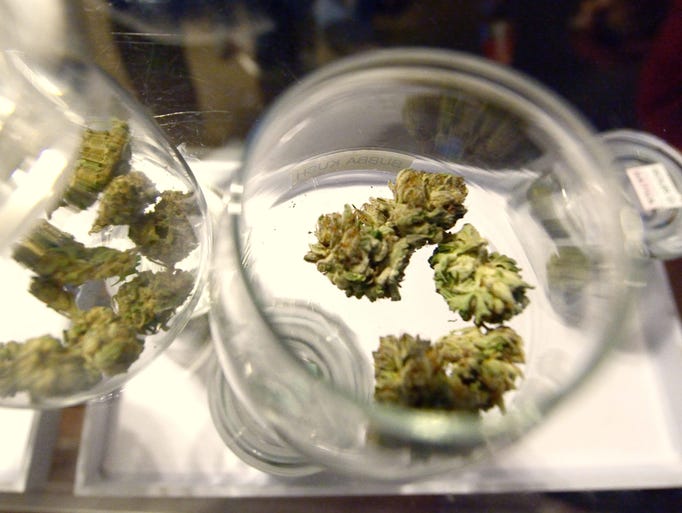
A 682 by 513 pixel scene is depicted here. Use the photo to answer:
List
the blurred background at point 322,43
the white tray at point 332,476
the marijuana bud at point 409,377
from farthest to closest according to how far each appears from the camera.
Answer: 1. the blurred background at point 322,43
2. the white tray at point 332,476
3. the marijuana bud at point 409,377

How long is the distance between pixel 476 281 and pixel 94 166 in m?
0.39

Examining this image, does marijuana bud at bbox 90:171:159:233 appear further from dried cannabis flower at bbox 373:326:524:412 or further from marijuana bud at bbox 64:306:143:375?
dried cannabis flower at bbox 373:326:524:412

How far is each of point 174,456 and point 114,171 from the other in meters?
0.31

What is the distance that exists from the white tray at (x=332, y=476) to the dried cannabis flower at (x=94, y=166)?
189mm

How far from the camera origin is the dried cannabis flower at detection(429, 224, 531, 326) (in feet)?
1.50

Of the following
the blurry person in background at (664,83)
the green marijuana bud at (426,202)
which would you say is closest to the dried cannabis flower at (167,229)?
the green marijuana bud at (426,202)

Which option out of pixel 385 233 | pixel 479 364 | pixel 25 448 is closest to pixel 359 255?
pixel 385 233

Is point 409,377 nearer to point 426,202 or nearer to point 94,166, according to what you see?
point 426,202

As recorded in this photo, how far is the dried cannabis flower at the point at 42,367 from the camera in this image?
461 millimetres

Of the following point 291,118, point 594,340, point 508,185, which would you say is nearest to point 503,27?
point 508,185

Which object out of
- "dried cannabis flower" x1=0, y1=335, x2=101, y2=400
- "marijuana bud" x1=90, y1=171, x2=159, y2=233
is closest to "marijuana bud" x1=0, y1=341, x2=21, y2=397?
"dried cannabis flower" x1=0, y1=335, x2=101, y2=400

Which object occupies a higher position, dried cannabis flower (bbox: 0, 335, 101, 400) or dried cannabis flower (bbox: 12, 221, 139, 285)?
dried cannabis flower (bbox: 12, 221, 139, 285)

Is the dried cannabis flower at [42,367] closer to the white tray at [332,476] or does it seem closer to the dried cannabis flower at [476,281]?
the white tray at [332,476]

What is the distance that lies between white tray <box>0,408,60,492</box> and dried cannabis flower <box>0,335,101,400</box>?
9cm
